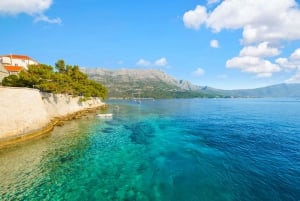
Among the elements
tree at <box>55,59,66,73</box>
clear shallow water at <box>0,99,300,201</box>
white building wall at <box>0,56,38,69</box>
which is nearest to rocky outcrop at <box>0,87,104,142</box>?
clear shallow water at <box>0,99,300,201</box>

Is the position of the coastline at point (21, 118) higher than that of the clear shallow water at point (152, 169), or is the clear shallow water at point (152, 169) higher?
the coastline at point (21, 118)

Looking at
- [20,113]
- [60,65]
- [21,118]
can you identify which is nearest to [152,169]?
[21,118]

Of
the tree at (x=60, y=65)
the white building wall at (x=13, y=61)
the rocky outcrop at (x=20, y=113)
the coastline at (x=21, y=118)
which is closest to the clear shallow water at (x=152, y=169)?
the coastline at (x=21, y=118)

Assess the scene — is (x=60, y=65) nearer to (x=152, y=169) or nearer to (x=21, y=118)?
(x=21, y=118)

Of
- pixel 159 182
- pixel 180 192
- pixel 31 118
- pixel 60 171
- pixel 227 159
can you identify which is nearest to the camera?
pixel 180 192

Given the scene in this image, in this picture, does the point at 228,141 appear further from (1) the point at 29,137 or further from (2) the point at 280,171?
(1) the point at 29,137

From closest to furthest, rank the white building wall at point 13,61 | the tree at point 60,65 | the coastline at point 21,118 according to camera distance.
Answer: the coastline at point 21,118 → the tree at point 60,65 → the white building wall at point 13,61

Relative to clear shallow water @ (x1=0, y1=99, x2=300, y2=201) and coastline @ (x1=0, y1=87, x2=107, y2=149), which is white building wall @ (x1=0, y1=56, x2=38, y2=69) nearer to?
coastline @ (x1=0, y1=87, x2=107, y2=149)

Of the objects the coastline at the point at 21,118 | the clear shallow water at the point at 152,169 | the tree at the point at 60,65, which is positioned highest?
the tree at the point at 60,65

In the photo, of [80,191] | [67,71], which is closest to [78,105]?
[67,71]

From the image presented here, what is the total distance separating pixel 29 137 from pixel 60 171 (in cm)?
1679

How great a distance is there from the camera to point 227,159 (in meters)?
25.2

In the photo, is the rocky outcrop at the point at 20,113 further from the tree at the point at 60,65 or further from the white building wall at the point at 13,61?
the white building wall at the point at 13,61

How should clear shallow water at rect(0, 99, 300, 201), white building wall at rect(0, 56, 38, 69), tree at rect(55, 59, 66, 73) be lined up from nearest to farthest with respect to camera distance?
clear shallow water at rect(0, 99, 300, 201), tree at rect(55, 59, 66, 73), white building wall at rect(0, 56, 38, 69)
